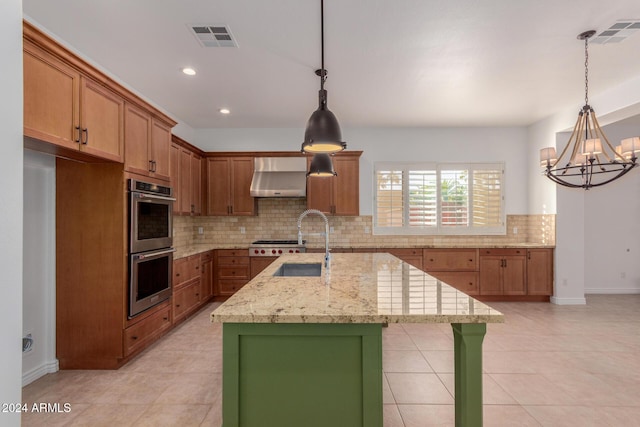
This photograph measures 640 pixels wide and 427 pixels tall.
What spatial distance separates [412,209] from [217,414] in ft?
14.3

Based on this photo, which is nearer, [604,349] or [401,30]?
[401,30]

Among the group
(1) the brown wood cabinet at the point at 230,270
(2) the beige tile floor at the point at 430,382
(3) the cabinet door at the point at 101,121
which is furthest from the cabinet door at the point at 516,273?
(3) the cabinet door at the point at 101,121

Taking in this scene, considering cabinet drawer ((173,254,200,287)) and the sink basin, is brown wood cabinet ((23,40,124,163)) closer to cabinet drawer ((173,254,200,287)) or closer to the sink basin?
cabinet drawer ((173,254,200,287))

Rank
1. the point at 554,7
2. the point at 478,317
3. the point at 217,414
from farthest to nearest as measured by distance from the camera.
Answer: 1. the point at 554,7
2. the point at 217,414
3. the point at 478,317

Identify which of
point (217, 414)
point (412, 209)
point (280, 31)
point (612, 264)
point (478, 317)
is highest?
point (280, 31)

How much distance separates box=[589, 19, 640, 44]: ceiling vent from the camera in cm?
259

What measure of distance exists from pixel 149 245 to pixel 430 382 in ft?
9.27

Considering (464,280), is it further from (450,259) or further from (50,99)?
(50,99)

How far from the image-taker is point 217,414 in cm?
221

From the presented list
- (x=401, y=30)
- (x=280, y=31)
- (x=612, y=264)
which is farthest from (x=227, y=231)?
(x=612, y=264)

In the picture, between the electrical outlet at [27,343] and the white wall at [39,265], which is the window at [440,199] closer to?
the white wall at [39,265]

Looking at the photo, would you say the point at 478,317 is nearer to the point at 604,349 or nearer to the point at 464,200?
the point at 604,349

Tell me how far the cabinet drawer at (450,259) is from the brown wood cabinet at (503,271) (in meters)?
0.17

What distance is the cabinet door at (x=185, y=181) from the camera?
4590 millimetres
